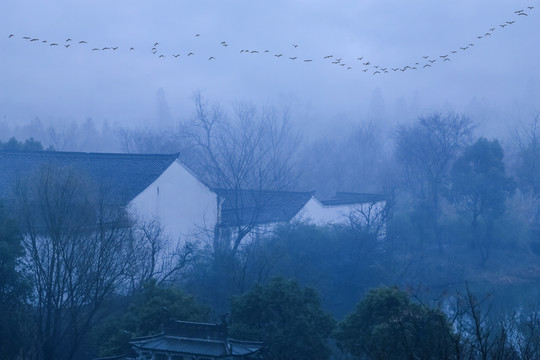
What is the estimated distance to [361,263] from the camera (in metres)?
16.7

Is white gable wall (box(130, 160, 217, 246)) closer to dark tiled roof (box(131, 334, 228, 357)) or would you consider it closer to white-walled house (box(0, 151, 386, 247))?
white-walled house (box(0, 151, 386, 247))

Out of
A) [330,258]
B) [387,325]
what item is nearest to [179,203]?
[330,258]

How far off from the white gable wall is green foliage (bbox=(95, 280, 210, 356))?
4496 millimetres

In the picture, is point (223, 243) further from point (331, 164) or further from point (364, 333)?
point (331, 164)

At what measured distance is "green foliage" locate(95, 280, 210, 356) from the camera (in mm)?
9000

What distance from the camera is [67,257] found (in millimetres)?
9672

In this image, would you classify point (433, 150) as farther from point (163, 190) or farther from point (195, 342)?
point (195, 342)

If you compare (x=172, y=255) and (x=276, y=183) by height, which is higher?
(x=276, y=183)

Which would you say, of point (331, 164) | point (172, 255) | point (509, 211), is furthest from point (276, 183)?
point (331, 164)

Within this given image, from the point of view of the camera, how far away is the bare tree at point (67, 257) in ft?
30.7

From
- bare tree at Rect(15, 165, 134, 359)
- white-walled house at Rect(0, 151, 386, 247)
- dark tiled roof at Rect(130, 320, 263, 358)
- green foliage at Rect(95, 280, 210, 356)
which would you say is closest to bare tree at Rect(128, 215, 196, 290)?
white-walled house at Rect(0, 151, 386, 247)

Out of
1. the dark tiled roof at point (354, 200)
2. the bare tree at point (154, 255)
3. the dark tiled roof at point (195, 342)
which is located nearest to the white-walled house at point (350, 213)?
the dark tiled roof at point (354, 200)

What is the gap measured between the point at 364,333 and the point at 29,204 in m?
6.22

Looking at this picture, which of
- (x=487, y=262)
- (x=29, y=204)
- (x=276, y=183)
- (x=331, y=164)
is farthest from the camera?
(x=331, y=164)
